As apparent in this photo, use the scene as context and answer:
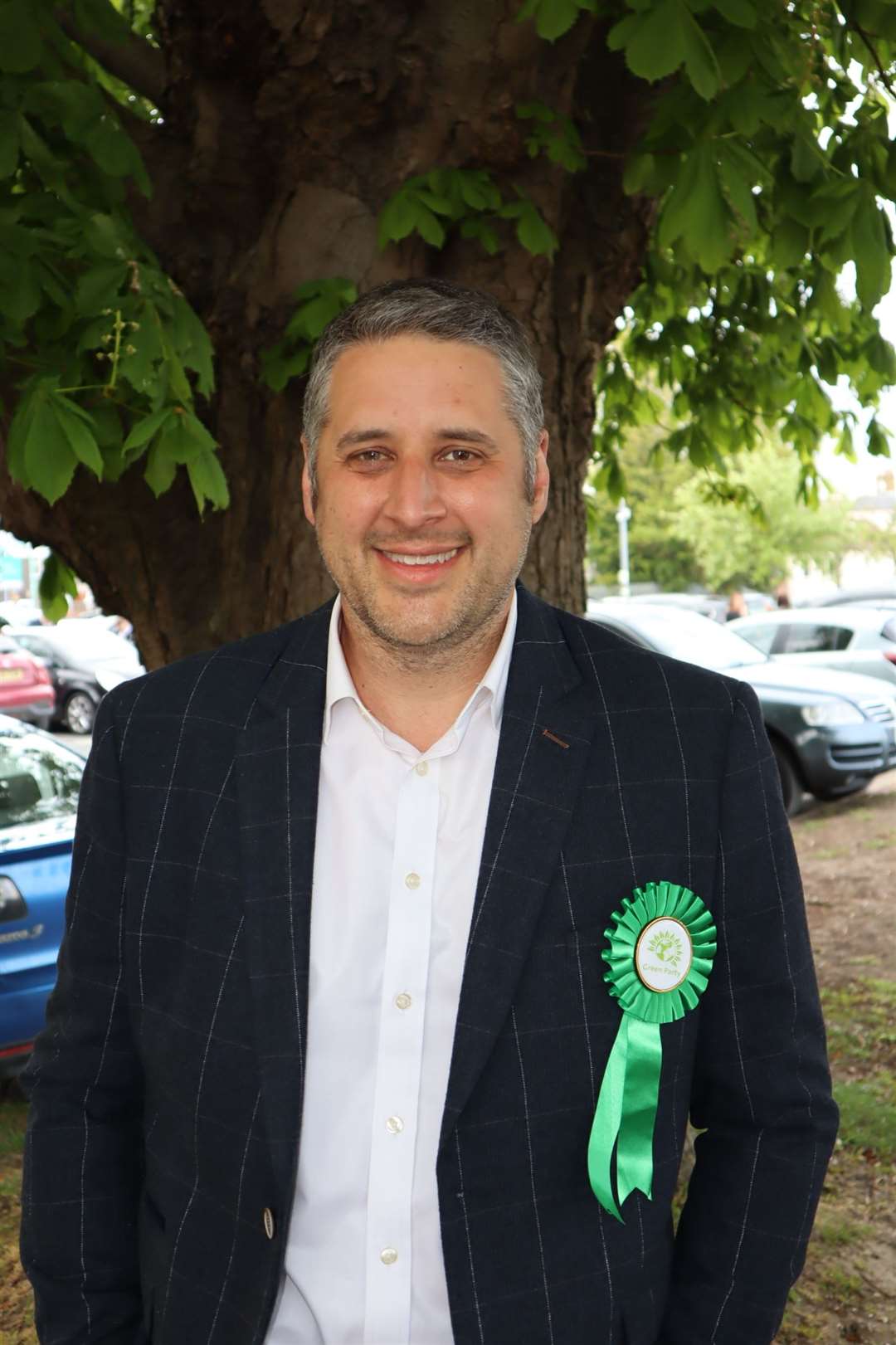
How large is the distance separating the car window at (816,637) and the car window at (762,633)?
17 cm

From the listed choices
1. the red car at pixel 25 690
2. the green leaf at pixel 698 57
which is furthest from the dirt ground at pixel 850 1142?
the red car at pixel 25 690

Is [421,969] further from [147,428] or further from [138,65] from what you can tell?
[138,65]

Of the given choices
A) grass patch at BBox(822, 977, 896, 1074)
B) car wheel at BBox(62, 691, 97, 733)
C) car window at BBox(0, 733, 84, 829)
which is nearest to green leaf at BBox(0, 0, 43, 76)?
car window at BBox(0, 733, 84, 829)

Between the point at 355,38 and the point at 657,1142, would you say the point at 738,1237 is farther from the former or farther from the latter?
the point at 355,38

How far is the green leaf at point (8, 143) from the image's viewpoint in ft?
9.50

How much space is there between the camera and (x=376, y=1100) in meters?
1.76

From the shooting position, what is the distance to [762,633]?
14969mm

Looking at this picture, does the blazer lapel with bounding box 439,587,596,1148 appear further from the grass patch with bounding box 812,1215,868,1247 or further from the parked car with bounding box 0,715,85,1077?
the parked car with bounding box 0,715,85,1077

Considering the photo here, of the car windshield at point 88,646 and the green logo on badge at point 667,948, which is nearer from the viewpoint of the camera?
the green logo on badge at point 667,948

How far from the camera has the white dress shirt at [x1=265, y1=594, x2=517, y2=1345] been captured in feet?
5.76

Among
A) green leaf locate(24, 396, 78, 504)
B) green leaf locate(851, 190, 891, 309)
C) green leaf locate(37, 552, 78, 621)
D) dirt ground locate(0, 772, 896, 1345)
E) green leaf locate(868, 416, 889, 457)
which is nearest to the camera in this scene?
green leaf locate(24, 396, 78, 504)

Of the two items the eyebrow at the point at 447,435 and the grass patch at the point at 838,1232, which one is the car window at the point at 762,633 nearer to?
the grass patch at the point at 838,1232

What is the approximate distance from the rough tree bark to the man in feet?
5.86

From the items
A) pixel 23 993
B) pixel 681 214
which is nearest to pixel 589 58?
pixel 681 214
